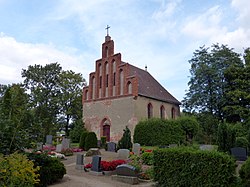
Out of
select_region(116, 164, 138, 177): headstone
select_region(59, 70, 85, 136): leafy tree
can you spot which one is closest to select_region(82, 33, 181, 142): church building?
select_region(59, 70, 85, 136): leafy tree

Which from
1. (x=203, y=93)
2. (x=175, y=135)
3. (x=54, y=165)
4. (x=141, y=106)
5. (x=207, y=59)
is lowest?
(x=54, y=165)

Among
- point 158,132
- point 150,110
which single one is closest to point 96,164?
point 158,132

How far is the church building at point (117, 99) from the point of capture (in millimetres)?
24953

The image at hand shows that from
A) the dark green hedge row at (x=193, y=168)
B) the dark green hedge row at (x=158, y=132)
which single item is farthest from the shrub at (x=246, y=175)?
the dark green hedge row at (x=158, y=132)

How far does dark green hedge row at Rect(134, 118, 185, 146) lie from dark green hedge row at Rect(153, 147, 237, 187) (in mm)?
14047

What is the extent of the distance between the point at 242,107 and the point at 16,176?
27331mm

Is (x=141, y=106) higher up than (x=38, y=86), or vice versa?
(x=38, y=86)

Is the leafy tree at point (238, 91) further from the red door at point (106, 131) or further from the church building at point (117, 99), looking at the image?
the red door at point (106, 131)

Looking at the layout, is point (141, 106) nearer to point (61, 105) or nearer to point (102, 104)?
point (102, 104)

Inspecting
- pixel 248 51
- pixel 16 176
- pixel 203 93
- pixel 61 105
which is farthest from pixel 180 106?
pixel 16 176

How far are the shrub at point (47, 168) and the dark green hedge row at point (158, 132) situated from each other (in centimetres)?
1405

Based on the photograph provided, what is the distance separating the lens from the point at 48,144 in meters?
23.2

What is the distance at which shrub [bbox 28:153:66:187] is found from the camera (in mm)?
9342

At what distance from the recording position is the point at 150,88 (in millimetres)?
28922
